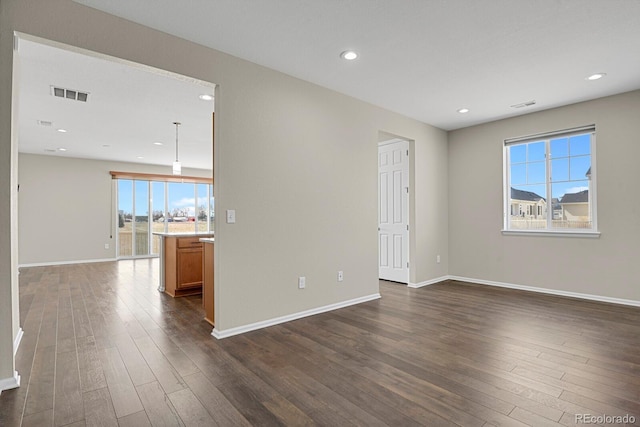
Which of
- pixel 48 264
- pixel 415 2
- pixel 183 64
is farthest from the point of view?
pixel 48 264

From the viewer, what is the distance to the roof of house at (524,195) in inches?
194

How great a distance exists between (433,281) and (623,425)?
12.3ft

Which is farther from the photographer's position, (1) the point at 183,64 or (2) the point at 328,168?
(2) the point at 328,168

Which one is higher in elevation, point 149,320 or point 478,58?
point 478,58

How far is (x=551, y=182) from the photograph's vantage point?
15.6 feet

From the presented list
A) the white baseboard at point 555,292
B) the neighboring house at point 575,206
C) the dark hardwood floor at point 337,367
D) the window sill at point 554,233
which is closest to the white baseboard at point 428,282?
the white baseboard at point 555,292

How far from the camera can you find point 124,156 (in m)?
7.98

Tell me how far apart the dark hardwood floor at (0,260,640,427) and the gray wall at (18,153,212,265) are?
4.69 metres

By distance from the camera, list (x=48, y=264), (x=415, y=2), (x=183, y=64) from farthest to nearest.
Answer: (x=48, y=264)
(x=183, y=64)
(x=415, y=2)

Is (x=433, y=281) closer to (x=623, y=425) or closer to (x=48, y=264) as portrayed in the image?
(x=623, y=425)

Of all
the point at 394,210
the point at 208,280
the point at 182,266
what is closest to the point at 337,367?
the point at 208,280

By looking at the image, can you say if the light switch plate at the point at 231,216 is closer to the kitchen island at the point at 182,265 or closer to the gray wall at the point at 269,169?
the gray wall at the point at 269,169

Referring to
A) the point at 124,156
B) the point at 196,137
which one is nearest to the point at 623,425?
the point at 196,137

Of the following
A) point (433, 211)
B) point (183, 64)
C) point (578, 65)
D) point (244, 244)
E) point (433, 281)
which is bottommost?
point (433, 281)
